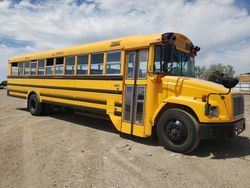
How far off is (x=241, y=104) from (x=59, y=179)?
4287 mm

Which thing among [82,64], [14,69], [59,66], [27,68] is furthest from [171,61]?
[14,69]

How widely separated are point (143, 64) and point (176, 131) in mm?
1750

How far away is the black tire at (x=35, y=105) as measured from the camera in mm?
9930

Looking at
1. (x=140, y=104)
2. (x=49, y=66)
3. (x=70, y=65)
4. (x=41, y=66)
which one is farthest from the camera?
(x=41, y=66)

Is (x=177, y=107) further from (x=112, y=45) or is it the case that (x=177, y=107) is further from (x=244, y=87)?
(x=244, y=87)

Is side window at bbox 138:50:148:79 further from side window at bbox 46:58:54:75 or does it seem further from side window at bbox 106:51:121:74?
side window at bbox 46:58:54:75

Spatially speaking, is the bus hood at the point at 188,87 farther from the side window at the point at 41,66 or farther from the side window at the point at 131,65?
the side window at the point at 41,66

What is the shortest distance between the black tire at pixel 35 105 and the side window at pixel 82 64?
3.10 metres

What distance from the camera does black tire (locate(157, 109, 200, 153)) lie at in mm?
5115

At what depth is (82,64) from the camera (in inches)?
301

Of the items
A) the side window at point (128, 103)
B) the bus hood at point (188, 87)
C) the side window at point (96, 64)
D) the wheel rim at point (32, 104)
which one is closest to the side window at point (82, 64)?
the side window at point (96, 64)

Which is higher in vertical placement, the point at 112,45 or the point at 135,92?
the point at 112,45

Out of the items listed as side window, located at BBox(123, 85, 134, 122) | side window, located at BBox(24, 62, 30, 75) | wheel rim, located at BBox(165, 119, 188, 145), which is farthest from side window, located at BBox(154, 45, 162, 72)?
side window, located at BBox(24, 62, 30, 75)

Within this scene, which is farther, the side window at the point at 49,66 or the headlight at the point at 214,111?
the side window at the point at 49,66
